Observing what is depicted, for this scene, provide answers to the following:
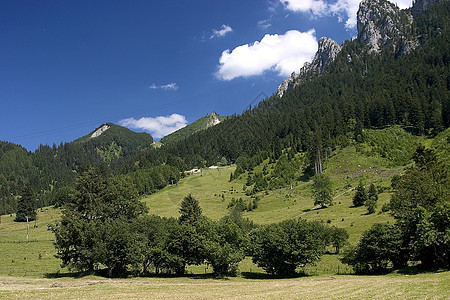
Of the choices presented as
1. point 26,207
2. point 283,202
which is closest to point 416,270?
point 283,202

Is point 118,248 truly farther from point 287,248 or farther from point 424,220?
point 424,220

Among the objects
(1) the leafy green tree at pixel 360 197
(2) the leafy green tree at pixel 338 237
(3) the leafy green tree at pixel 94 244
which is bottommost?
(2) the leafy green tree at pixel 338 237

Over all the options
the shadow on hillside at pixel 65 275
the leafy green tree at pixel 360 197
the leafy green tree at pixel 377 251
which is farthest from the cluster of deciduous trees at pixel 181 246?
the leafy green tree at pixel 360 197

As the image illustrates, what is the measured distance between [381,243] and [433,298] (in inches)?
872

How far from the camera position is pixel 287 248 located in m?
44.4

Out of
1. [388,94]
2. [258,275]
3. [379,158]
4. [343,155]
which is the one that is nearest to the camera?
[258,275]

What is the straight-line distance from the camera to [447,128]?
13150 cm

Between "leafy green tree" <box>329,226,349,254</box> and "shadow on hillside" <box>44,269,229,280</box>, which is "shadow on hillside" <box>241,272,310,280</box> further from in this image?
"leafy green tree" <box>329,226,349,254</box>

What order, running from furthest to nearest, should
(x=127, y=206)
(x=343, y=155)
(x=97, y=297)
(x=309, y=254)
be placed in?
1. (x=343, y=155)
2. (x=127, y=206)
3. (x=309, y=254)
4. (x=97, y=297)

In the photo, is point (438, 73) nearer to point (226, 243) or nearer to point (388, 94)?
point (388, 94)

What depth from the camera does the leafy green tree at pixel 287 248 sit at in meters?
44.5

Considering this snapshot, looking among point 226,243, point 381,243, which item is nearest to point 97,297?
point 226,243

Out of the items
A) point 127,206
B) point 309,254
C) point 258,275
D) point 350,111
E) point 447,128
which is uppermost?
point 350,111

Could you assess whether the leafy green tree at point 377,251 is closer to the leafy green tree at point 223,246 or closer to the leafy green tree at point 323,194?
the leafy green tree at point 223,246
